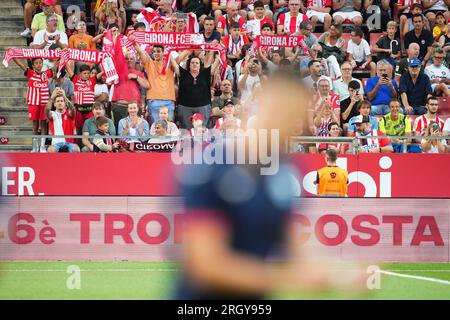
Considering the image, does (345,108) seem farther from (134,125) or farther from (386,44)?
(134,125)

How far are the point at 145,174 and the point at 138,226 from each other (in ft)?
14.8

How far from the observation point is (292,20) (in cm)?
2012

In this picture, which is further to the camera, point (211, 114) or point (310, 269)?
point (211, 114)

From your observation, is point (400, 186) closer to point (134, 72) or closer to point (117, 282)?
point (134, 72)

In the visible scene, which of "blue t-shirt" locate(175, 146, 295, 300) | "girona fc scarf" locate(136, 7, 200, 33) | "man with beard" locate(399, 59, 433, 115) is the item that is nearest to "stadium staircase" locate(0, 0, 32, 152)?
"girona fc scarf" locate(136, 7, 200, 33)

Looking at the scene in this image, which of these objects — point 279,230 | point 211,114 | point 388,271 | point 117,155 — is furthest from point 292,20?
point 279,230

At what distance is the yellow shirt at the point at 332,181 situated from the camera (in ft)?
49.5

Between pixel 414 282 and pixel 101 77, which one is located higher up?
pixel 101 77

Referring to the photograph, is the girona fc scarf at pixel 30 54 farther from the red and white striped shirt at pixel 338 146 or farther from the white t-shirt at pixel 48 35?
the red and white striped shirt at pixel 338 146

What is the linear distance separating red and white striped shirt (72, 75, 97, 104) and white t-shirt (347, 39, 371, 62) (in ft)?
17.8

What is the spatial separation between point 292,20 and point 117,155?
4.93 metres

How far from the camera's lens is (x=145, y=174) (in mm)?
17656

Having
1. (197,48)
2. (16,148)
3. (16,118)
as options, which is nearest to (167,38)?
(197,48)

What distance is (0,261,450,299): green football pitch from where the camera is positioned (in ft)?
37.5
